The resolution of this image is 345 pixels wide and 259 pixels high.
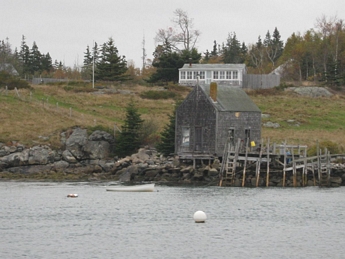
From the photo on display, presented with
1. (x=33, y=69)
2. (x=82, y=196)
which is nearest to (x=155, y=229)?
(x=82, y=196)

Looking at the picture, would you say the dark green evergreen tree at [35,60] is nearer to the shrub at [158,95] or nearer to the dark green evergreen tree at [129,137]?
the shrub at [158,95]

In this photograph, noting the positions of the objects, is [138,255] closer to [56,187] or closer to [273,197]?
[273,197]

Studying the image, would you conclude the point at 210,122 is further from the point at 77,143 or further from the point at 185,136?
the point at 77,143

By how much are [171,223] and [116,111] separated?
48.0 meters

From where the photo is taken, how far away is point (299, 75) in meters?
127

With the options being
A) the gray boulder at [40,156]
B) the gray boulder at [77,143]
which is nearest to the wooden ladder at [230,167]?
the gray boulder at [77,143]

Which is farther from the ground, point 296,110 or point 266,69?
point 266,69

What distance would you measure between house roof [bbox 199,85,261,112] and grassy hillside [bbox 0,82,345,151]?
8514mm

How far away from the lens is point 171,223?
41.6 meters

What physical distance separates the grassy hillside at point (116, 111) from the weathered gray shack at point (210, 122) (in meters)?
9.28

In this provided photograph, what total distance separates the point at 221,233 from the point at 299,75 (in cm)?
9170

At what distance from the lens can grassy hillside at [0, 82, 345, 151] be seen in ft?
246

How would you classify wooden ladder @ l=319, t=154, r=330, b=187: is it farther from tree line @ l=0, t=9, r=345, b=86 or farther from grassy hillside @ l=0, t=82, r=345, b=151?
tree line @ l=0, t=9, r=345, b=86

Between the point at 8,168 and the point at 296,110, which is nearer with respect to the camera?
the point at 8,168
